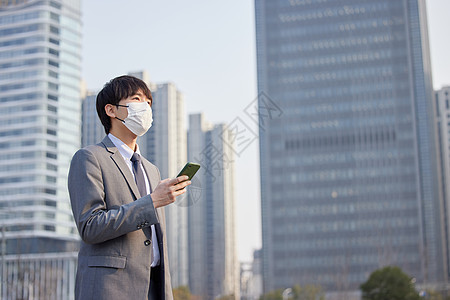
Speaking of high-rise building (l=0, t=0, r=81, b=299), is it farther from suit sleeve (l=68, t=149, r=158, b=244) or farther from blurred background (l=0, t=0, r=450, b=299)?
suit sleeve (l=68, t=149, r=158, b=244)

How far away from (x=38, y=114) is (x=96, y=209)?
243 ft

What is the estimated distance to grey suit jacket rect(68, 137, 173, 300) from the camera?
8.93 feet

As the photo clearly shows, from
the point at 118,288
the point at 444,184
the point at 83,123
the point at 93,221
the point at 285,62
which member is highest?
the point at 285,62

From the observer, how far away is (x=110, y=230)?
2.71 meters

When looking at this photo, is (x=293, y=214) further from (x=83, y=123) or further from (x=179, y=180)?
(x=179, y=180)

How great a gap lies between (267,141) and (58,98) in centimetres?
2688

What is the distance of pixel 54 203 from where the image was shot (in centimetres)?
7356

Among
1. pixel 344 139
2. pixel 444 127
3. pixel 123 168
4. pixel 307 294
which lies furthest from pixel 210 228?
pixel 123 168

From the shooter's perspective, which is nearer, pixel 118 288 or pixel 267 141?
pixel 118 288

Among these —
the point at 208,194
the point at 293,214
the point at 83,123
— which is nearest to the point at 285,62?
the point at 293,214

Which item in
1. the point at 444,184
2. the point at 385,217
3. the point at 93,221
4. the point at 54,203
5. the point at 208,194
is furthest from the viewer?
the point at 208,194

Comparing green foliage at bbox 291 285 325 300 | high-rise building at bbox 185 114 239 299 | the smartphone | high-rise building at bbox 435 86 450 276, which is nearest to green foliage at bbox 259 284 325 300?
green foliage at bbox 291 285 325 300

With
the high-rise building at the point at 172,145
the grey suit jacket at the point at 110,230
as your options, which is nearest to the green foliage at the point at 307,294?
the high-rise building at the point at 172,145

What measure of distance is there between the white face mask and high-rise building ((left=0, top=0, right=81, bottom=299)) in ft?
233
